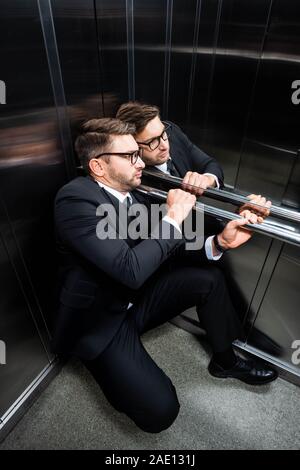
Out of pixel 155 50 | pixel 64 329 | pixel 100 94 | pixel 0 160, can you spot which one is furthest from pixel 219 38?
pixel 64 329

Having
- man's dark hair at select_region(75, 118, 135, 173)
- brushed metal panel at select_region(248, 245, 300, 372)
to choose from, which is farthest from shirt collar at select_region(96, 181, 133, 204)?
brushed metal panel at select_region(248, 245, 300, 372)

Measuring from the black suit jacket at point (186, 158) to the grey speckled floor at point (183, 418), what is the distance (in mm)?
1173

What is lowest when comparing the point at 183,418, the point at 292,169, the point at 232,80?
the point at 183,418

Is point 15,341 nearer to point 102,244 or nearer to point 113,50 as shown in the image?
point 102,244

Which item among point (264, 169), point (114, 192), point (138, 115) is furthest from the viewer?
point (264, 169)

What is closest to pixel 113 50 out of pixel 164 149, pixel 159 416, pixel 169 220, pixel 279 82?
pixel 164 149

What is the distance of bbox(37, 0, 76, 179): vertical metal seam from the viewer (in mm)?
1040

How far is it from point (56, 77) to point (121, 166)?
416mm

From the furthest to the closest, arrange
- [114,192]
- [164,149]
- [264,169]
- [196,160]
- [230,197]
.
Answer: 1. [264,169]
2. [196,160]
3. [164,149]
4. [114,192]
5. [230,197]

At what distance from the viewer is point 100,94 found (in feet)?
4.65

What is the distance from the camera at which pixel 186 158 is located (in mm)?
1792

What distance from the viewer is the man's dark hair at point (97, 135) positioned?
1.25m

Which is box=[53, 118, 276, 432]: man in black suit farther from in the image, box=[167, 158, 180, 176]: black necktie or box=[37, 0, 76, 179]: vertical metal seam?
box=[167, 158, 180, 176]: black necktie

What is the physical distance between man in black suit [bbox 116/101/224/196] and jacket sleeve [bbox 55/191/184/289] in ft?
1.11
